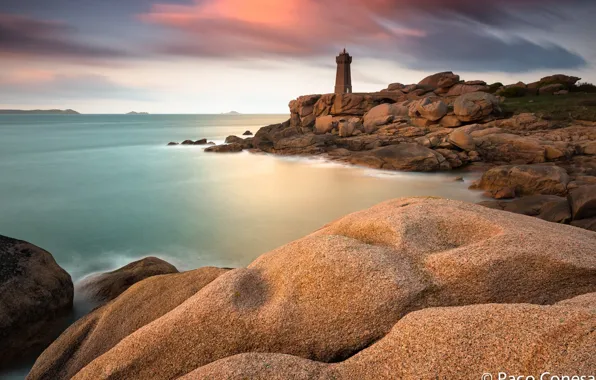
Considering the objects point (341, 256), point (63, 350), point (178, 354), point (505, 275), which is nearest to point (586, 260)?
point (505, 275)

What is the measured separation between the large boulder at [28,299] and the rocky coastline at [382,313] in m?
0.18

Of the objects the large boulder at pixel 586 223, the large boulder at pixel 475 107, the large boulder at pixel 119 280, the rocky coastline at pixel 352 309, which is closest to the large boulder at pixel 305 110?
the large boulder at pixel 475 107

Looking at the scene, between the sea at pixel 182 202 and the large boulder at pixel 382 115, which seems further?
the large boulder at pixel 382 115

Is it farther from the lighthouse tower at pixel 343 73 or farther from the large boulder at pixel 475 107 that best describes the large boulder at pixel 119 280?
the lighthouse tower at pixel 343 73

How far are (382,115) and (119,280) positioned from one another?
32.8 meters

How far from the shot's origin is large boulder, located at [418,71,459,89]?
153ft

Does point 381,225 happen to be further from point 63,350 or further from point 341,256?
point 63,350

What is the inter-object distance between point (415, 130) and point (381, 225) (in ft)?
90.8

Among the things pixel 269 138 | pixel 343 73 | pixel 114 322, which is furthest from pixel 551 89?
pixel 114 322

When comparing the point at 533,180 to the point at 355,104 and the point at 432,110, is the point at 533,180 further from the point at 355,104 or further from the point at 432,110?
the point at 355,104

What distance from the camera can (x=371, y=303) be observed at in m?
3.78

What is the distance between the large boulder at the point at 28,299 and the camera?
5754 millimetres

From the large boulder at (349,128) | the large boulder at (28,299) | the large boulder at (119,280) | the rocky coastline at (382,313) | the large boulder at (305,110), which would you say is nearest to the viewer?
the rocky coastline at (382,313)

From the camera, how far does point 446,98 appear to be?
143 feet
